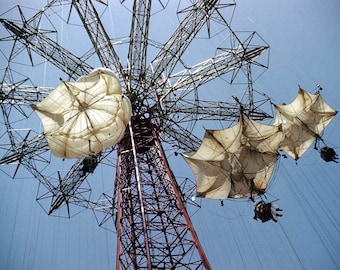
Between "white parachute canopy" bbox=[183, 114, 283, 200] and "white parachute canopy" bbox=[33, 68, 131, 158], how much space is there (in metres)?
3.96

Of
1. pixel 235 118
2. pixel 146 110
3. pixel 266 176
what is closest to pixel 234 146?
pixel 266 176

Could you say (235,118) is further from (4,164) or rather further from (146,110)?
(4,164)

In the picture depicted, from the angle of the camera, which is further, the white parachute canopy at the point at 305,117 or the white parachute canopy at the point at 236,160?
the white parachute canopy at the point at 305,117

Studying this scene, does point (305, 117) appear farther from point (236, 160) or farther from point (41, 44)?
point (41, 44)

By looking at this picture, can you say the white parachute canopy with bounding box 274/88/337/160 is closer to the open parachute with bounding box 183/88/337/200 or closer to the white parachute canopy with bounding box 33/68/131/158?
the open parachute with bounding box 183/88/337/200

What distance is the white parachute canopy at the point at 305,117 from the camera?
67.1 ft

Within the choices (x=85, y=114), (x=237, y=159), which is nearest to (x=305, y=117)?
(x=237, y=159)

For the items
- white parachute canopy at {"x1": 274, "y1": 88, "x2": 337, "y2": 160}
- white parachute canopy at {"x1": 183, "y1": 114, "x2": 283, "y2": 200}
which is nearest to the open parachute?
white parachute canopy at {"x1": 183, "y1": 114, "x2": 283, "y2": 200}

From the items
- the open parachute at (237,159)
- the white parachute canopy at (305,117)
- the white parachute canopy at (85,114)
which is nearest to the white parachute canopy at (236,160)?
the open parachute at (237,159)

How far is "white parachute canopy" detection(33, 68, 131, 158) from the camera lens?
565 inches

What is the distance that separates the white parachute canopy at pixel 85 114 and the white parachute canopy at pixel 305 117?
10.2 m

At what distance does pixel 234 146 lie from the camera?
1731 centimetres

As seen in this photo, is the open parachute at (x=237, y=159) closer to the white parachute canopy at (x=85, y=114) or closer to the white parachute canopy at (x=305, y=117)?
the white parachute canopy at (x=305, y=117)

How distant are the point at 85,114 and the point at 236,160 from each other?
7.94 meters
